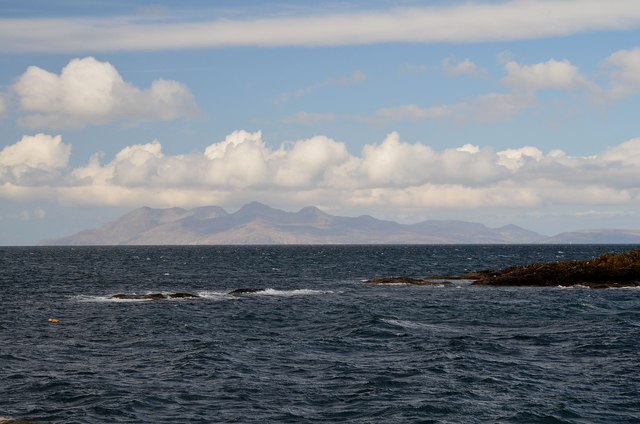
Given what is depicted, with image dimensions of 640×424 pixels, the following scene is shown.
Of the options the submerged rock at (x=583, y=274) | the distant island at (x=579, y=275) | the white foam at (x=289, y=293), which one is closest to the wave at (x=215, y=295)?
the white foam at (x=289, y=293)

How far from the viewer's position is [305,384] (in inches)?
1428

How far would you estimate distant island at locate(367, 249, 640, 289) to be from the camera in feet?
288

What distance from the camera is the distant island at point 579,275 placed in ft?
288

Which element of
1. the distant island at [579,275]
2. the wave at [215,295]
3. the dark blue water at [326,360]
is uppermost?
the distant island at [579,275]

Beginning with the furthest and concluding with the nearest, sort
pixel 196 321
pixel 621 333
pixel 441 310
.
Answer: pixel 441 310
pixel 196 321
pixel 621 333

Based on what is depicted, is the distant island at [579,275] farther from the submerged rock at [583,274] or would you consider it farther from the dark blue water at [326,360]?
the dark blue water at [326,360]

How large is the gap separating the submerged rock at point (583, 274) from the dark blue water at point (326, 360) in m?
11.9

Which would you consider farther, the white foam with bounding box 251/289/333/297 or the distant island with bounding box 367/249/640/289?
the distant island with bounding box 367/249/640/289

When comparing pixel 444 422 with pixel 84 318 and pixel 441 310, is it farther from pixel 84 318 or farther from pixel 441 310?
pixel 84 318

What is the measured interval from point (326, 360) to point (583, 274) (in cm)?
5655

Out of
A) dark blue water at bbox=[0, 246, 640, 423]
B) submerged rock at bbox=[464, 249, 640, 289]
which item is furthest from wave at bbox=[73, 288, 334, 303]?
submerged rock at bbox=[464, 249, 640, 289]

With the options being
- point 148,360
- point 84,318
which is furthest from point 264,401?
point 84,318

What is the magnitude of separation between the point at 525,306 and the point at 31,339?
40.8 meters

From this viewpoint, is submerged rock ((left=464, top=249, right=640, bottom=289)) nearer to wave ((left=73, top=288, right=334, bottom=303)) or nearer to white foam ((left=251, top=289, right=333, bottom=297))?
white foam ((left=251, top=289, right=333, bottom=297))
